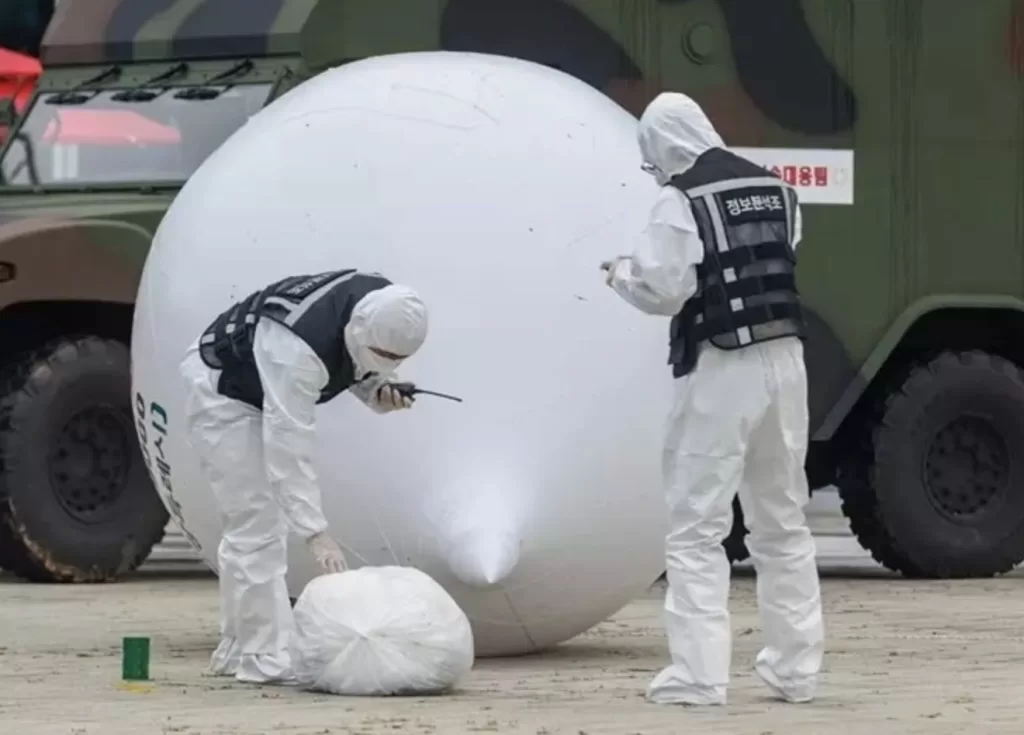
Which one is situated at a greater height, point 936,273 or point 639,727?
point 936,273

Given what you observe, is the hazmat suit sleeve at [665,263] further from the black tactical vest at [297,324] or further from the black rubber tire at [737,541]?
the black rubber tire at [737,541]

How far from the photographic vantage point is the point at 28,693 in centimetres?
895

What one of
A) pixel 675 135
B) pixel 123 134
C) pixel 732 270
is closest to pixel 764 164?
pixel 123 134

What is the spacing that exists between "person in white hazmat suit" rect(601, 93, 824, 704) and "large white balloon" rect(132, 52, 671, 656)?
858 millimetres

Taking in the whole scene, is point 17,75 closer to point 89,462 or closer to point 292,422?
point 89,462

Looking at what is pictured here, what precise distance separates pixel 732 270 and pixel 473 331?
47.4 inches

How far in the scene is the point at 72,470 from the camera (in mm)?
13867

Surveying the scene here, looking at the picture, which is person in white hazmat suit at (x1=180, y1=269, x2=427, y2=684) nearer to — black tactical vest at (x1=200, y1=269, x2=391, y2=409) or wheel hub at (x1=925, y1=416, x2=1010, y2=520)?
black tactical vest at (x1=200, y1=269, x2=391, y2=409)

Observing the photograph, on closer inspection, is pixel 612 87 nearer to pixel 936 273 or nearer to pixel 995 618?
pixel 936 273

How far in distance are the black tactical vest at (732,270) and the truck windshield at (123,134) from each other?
5.57 m

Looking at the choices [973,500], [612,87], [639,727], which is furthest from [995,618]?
[639,727]

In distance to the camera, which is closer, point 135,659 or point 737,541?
point 135,659

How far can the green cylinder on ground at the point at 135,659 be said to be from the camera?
9.13 metres

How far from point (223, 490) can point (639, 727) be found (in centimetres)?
189
